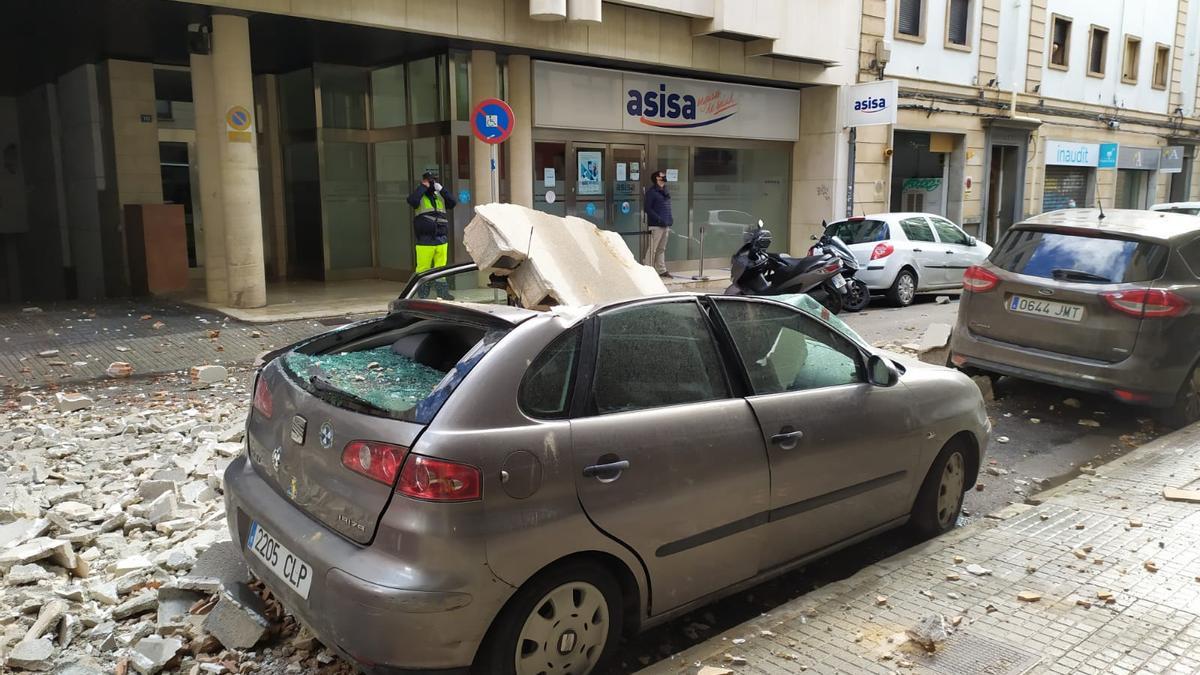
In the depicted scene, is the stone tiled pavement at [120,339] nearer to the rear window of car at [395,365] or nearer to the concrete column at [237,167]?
the concrete column at [237,167]

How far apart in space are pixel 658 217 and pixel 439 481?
13.9 m

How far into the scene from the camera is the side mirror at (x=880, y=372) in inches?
165

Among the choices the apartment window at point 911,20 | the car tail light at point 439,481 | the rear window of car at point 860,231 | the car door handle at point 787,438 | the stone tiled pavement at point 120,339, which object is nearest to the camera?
the car tail light at point 439,481

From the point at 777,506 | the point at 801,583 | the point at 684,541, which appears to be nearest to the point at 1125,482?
the point at 801,583

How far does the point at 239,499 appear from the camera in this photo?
3463mm

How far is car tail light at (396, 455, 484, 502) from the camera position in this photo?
2.75m

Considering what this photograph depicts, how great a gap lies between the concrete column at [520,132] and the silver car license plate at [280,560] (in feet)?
38.5

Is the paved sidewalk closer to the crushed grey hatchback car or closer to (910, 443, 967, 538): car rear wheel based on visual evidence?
(910, 443, 967, 538): car rear wheel

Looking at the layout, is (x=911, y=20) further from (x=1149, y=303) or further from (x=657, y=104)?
(x=1149, y=303)

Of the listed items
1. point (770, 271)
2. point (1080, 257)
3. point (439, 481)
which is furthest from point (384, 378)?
point (770, 271)

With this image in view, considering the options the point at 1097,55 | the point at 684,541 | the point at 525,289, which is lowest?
the point at 684,541

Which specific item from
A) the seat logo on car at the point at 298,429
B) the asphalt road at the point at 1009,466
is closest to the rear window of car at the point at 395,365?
the seat logo on car at the point at 298,429

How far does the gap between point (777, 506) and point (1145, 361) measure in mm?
4334

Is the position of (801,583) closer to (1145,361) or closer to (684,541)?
(684,541)
